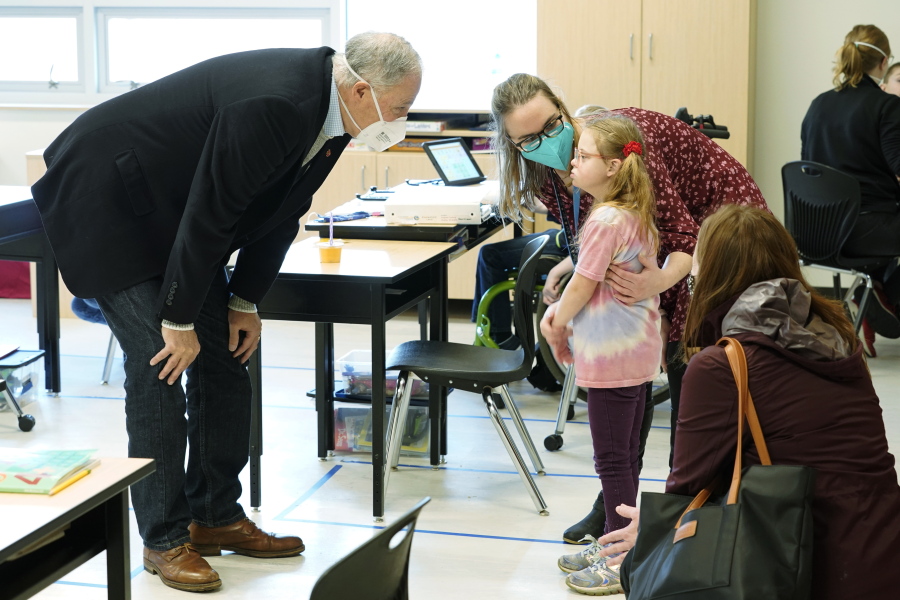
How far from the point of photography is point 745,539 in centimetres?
152

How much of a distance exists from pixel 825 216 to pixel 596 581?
2.59 m

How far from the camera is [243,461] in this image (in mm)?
2633

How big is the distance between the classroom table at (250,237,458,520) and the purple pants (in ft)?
2.15

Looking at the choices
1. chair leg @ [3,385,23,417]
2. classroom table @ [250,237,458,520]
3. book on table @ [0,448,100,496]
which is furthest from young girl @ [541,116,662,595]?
chair leg @ [3,385,23,417]

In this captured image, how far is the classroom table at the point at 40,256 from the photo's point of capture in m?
3.85

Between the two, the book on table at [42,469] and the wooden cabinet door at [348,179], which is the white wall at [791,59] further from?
the book on table at [42,469]

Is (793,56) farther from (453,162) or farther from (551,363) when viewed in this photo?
(551,363)

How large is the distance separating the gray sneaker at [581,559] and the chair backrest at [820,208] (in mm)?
2440

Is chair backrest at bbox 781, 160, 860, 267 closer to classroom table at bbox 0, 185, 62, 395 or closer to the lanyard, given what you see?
the lanyard

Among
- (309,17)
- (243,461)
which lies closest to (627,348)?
(243,461)

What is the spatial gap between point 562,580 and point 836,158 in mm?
2880

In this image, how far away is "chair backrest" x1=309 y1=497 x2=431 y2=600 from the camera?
41.1 inches

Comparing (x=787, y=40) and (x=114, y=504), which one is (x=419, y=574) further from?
(x=787, y=40)

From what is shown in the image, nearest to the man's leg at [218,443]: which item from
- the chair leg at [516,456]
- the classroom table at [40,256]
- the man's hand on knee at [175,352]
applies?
the man's hand on knee at [175,352]
